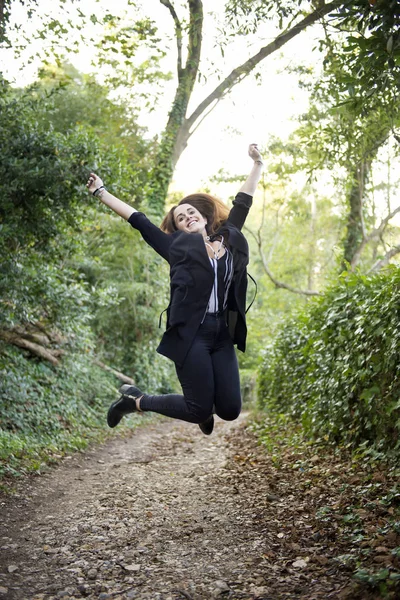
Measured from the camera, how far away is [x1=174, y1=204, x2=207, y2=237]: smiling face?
4.60 m

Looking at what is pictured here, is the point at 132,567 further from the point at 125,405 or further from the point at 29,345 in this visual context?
the point at 29,345

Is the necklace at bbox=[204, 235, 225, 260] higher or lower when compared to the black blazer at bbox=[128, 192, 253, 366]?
higher

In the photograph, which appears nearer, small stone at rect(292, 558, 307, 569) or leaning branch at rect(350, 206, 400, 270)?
small stone at rect(292, 558, 307, 569)

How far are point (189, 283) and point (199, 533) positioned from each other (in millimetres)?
1740

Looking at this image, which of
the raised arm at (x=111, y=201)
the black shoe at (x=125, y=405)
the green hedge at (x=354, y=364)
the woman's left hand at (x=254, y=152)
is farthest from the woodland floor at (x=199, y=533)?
the woman's left hand at (x=254, y=152)

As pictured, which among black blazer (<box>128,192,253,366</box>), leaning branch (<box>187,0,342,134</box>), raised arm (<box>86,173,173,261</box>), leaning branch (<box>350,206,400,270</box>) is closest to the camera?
black blazer (<box>128,192,253,366</box>)

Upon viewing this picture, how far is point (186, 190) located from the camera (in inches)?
849

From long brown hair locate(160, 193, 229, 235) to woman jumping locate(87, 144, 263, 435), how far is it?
31 millimetres

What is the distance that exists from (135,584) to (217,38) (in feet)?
18.1

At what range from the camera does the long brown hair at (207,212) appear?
474 cm

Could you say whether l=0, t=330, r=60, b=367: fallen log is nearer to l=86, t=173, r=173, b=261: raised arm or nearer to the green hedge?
the green hedge

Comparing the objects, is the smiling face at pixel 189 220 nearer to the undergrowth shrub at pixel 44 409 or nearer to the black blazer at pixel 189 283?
the black blazer at pixel 189 283

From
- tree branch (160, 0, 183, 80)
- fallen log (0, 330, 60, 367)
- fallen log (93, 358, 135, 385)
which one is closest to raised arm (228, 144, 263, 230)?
tree branch (160, 0, 183, 80)

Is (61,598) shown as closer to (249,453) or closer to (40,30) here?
(249,453)
